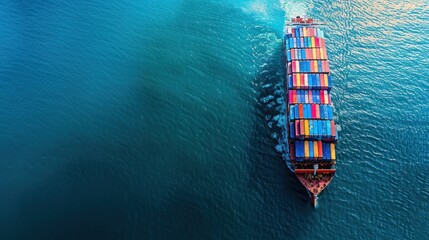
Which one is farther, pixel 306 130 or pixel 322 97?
pixel 322 97

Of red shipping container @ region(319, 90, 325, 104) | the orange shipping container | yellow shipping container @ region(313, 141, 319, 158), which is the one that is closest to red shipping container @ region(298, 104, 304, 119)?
red shipping container @ region(319, 90, 325, 104)

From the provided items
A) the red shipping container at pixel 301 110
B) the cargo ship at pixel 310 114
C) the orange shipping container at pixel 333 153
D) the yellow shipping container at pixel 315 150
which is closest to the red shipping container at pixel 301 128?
the cargo ship at pixel 310 114

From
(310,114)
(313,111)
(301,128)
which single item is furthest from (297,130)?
(313,111)

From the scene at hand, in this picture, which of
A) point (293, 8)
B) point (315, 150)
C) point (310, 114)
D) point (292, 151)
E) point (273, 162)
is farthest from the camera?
point (293, 8)

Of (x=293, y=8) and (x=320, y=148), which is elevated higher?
(x=293, y=8)

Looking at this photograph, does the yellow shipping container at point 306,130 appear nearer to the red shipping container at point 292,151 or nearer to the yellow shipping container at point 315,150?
the yellow shipping container at point 315,150

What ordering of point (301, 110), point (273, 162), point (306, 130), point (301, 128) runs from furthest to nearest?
point (301, 110)
point (273, 162)
point (301, 128)
point (306, 130)

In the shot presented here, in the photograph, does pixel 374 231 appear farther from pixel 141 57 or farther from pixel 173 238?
pixel 141 57

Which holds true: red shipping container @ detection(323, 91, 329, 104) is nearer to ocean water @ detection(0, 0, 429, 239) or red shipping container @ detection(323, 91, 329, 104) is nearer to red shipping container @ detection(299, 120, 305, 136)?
ocean water @ detection(0, 0, 429, 239)

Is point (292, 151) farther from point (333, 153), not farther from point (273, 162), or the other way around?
point (333, 153)
